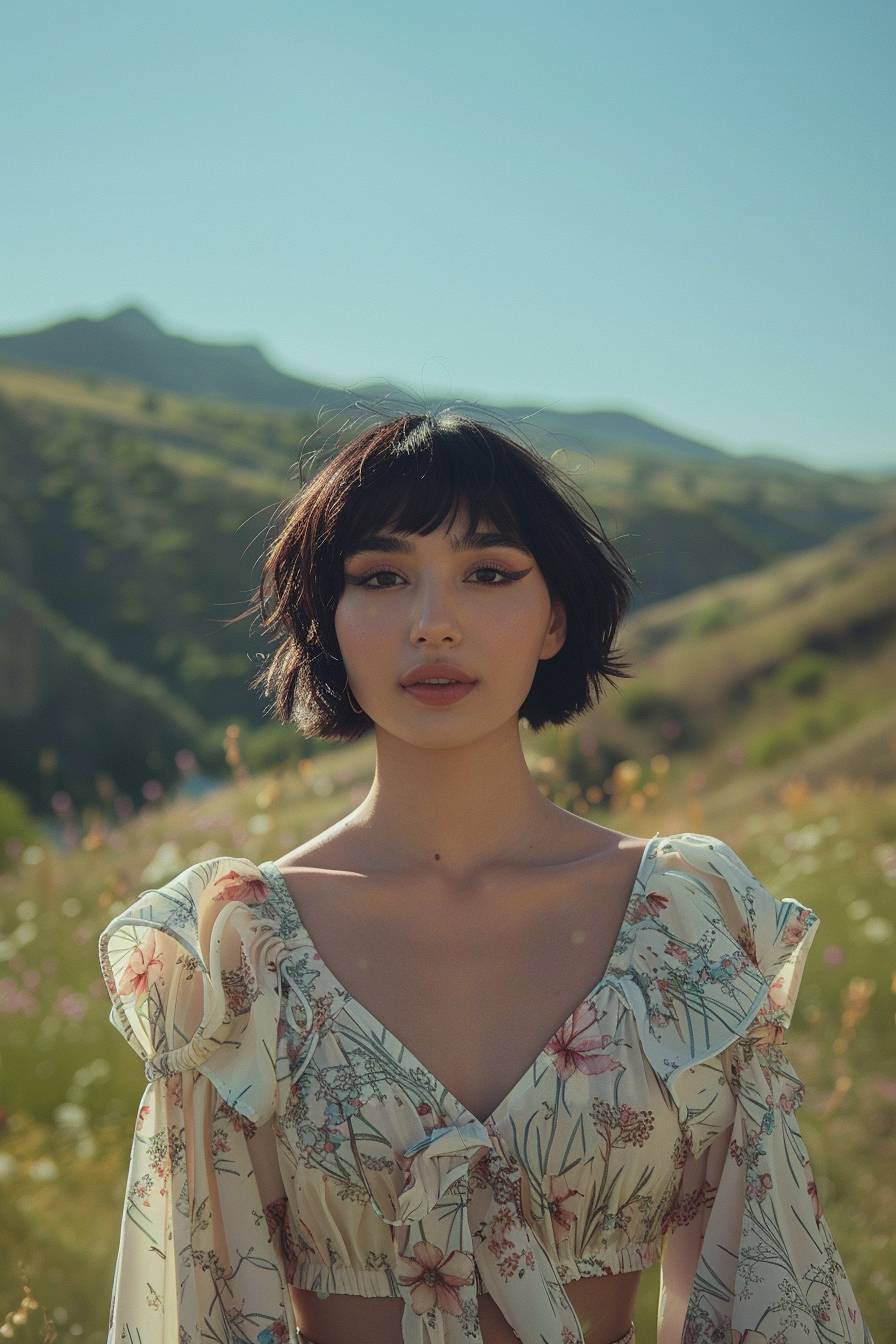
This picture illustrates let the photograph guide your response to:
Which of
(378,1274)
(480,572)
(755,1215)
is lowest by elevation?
(378,1274)

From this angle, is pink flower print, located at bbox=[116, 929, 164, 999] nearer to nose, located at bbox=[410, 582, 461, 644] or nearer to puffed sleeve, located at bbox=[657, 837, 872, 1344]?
nose, located at bbox=[410, 582, 461, 644]

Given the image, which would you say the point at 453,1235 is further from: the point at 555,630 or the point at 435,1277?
the point at 555,630

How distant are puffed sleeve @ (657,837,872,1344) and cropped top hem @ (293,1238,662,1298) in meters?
0.11

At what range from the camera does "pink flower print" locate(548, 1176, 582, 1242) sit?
6.10ft

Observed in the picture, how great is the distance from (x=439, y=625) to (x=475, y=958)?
528 millimetres

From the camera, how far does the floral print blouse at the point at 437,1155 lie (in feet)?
6.04

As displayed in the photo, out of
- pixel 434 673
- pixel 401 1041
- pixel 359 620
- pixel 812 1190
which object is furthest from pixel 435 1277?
pixel 359 620

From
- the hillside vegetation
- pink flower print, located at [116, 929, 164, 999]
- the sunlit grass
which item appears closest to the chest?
pink flower print, located at [116, 929, 164, 999]

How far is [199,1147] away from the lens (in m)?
1.90

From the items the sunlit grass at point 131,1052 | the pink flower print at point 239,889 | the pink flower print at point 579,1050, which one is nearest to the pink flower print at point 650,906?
the pink flower print at point 579,1050

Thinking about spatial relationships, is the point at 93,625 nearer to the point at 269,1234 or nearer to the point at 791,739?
the point at 791,739

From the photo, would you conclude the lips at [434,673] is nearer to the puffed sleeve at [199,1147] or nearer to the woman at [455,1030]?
the woman at [455,1030]

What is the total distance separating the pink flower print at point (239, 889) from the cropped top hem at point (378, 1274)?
0.55 metres

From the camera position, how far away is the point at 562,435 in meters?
2.65
